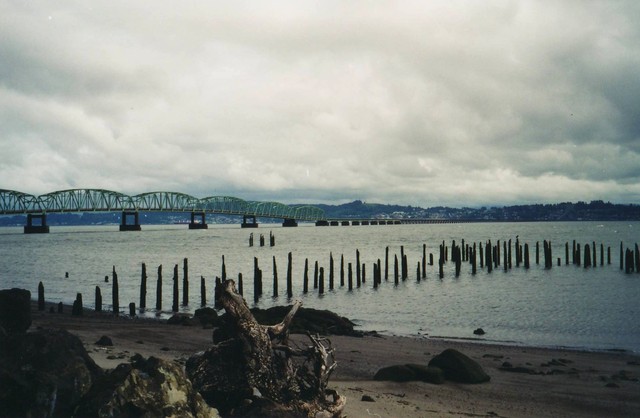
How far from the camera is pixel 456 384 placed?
1237 cm

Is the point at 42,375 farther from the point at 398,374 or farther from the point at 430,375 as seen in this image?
the point at 430,375

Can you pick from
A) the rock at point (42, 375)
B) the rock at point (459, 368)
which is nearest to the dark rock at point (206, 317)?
the rock at point (459, 368)

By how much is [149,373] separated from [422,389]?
23.2 ft

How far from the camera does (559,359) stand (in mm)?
16625

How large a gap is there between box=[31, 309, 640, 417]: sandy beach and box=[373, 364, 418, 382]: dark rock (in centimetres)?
23

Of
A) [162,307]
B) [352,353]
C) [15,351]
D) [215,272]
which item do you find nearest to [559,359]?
[352,353]

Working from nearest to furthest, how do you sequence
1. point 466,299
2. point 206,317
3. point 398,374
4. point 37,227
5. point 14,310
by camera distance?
1. point 14,310
2. point 398,374
3. point 206,317
4. point 466,299
5. point 37,227

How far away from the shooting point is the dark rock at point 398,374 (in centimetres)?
1220

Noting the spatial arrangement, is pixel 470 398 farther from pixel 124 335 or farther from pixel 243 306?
pixel 124 335

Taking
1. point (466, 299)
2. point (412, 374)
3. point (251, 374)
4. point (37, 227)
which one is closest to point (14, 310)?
point (251, 374)

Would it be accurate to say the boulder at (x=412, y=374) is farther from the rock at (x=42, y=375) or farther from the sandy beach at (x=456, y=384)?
the rock at (x=42, y=375)

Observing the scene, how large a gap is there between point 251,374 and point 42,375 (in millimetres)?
2713

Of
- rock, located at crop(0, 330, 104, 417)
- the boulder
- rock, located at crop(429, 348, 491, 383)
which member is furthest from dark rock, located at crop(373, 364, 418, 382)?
rock, located at crop(0, 330, 104, 417)

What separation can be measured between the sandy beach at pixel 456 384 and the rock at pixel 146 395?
11.2 feet
